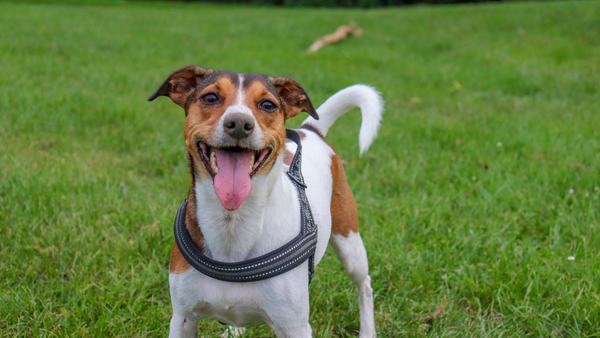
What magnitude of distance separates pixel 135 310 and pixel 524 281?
2.40 meters

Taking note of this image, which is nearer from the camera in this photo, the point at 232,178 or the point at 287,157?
the point at 232,178

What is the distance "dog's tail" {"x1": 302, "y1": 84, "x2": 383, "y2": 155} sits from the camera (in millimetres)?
2924

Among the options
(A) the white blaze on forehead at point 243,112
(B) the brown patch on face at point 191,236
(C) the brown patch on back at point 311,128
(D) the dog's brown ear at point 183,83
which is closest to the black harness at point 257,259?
(B) the brown patch on face at point 191,236

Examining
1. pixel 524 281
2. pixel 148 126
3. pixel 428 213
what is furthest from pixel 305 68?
pixel 524 281

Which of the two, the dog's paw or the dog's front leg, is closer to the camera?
the dog's front leg

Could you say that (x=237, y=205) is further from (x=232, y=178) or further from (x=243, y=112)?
(x=243, y=112)

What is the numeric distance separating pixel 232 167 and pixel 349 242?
3.77 ft

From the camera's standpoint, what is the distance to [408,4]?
29.3 meters

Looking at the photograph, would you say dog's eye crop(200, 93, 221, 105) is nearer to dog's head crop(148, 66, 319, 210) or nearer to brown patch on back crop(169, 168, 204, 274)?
dog's head crop(148, 66, 319, 210)

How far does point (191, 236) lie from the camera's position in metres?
2.17

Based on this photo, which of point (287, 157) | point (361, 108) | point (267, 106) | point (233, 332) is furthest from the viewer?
point (361, 108)

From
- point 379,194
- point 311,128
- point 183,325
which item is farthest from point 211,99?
point 379,194

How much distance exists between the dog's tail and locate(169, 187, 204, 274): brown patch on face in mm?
1072

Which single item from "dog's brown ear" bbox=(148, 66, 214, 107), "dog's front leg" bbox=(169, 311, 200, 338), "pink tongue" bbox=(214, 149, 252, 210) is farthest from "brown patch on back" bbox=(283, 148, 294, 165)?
"dog's front leg" bbox=(169, 311, 200, 338)
